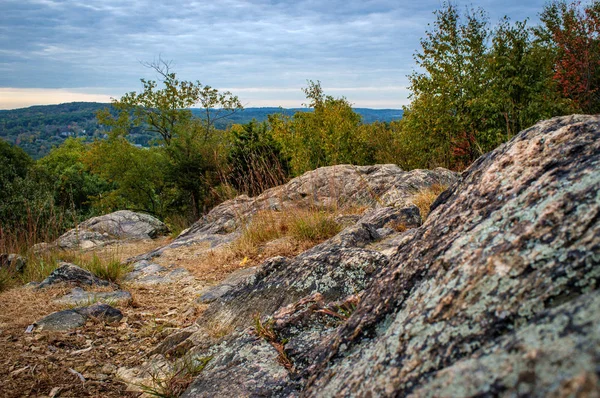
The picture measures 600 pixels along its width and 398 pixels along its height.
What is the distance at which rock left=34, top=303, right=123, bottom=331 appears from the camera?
4.14m

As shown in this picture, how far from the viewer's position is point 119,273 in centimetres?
646

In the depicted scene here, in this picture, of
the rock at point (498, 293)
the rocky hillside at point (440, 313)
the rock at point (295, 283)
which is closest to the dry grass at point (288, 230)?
the rocky hillside at point (440, 313)

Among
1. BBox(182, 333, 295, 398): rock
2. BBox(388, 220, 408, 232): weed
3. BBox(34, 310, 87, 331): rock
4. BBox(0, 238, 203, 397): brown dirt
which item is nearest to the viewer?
BBox(182, 333, 295, 398): rock

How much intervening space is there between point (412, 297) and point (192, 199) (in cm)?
2207

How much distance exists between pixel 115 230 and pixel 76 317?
12.7m

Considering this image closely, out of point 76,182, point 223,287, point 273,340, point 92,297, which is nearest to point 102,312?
point 92,297

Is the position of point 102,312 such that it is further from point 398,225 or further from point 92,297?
point 398,225

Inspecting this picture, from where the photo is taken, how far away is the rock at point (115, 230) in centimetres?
1476

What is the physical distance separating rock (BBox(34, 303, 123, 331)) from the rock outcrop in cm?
223

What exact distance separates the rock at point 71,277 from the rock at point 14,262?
1.17 m

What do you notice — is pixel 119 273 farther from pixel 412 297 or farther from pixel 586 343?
pixel 586 343

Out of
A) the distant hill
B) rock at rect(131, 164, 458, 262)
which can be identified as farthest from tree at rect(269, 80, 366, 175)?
the distant hill

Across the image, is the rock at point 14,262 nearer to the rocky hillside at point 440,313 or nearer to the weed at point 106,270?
the weed at point 106,270

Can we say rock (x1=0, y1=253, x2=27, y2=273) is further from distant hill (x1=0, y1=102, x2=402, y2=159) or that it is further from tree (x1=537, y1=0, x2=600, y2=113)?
distant hill (x1=0, y1=102, x2=402, y2=159)
